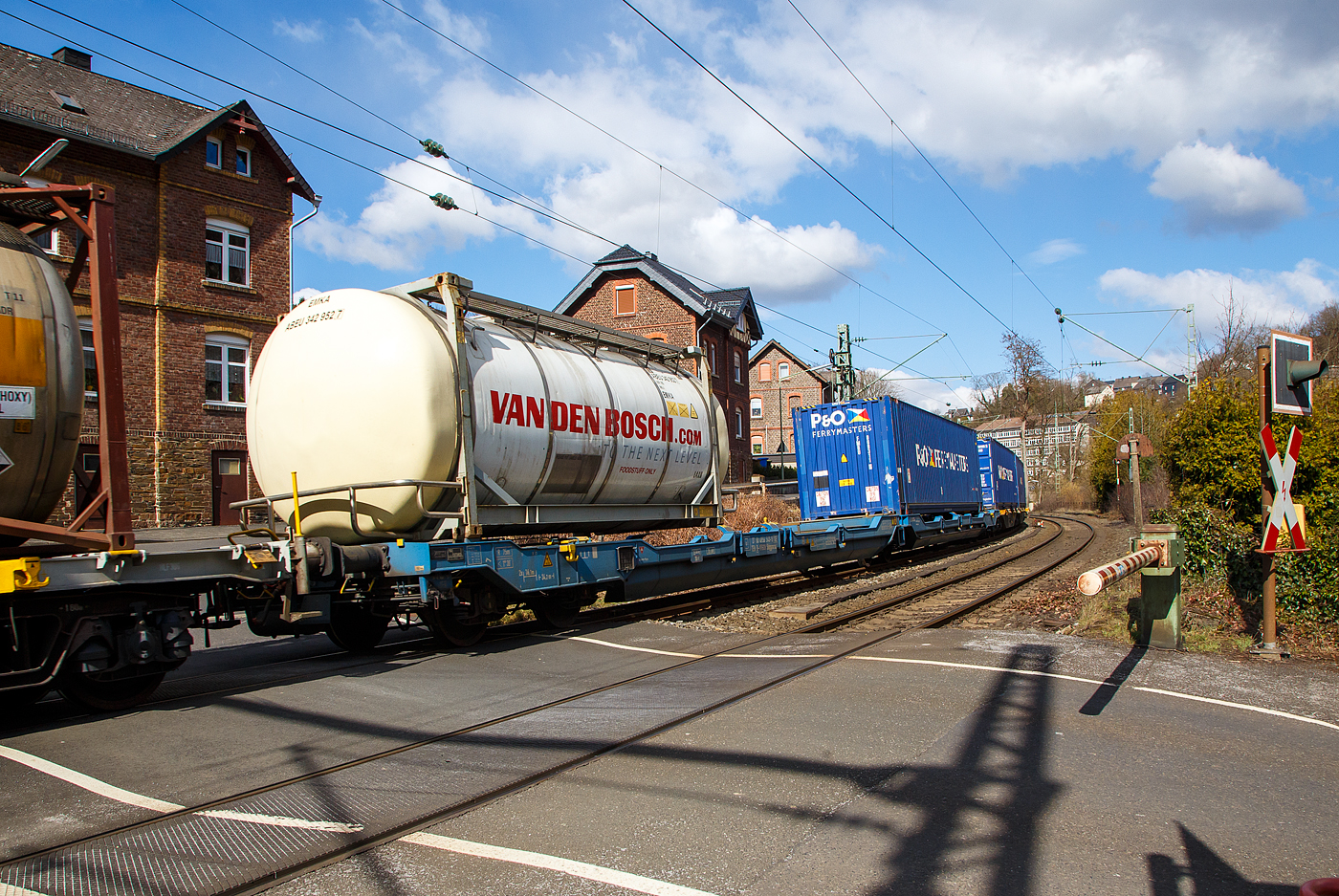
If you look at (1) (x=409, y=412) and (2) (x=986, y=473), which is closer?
(1) (x=409, y=412)

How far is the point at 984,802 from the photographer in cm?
414

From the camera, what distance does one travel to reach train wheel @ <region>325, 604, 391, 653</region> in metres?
8.96

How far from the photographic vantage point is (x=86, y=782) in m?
4.69

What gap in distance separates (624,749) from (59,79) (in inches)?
957

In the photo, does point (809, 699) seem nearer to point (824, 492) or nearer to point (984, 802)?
point (984, 802)

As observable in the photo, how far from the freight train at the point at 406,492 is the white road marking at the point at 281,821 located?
2.40m

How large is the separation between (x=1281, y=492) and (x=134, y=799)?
8386 mm

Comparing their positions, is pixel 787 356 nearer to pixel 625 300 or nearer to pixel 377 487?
pixel 625 300

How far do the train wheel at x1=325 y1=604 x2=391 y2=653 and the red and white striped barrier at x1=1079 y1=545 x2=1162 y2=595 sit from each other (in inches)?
257

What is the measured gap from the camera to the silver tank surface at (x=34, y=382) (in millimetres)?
5762

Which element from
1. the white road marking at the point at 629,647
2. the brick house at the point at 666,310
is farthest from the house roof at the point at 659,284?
the white road marking at the point at 629,647

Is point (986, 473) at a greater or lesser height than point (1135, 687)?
greater

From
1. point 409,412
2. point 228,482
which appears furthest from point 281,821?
point 228,482

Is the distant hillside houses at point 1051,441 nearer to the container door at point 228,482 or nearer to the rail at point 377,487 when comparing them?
the container door at point 228,482
